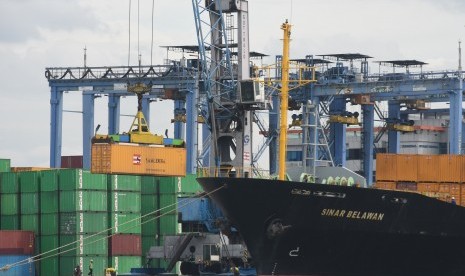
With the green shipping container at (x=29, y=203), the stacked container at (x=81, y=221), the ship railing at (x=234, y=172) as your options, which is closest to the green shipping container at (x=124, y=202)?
the stacked container at (x=81, y=221)

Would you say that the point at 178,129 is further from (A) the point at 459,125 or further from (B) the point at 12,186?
(B) the point at 12,186

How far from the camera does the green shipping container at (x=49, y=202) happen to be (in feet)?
231

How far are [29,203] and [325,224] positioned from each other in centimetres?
2337

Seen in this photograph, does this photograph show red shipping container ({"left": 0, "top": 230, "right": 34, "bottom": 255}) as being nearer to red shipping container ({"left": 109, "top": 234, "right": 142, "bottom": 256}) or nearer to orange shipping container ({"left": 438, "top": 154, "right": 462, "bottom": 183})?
red shipping container ({"left": 109, "top": 234, "right": 142, "bottom": 256})

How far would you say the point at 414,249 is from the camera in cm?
5644

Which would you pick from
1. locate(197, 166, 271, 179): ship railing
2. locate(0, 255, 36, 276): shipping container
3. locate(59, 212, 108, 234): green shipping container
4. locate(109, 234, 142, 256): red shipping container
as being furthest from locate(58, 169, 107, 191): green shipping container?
locate(197, 166, 271, 179): ship railing

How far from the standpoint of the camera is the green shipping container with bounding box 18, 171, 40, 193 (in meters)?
71.2

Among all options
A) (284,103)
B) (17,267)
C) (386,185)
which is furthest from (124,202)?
(284,103)

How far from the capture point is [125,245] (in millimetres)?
71312

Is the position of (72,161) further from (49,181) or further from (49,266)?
(49,266)

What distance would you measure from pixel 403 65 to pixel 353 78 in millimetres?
5657

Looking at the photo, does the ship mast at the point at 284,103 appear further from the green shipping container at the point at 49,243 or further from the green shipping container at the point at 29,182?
the green shipping container at the point at 29,182

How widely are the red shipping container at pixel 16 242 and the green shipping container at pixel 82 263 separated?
2.00 meters

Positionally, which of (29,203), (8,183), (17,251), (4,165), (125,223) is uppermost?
(4,165)
